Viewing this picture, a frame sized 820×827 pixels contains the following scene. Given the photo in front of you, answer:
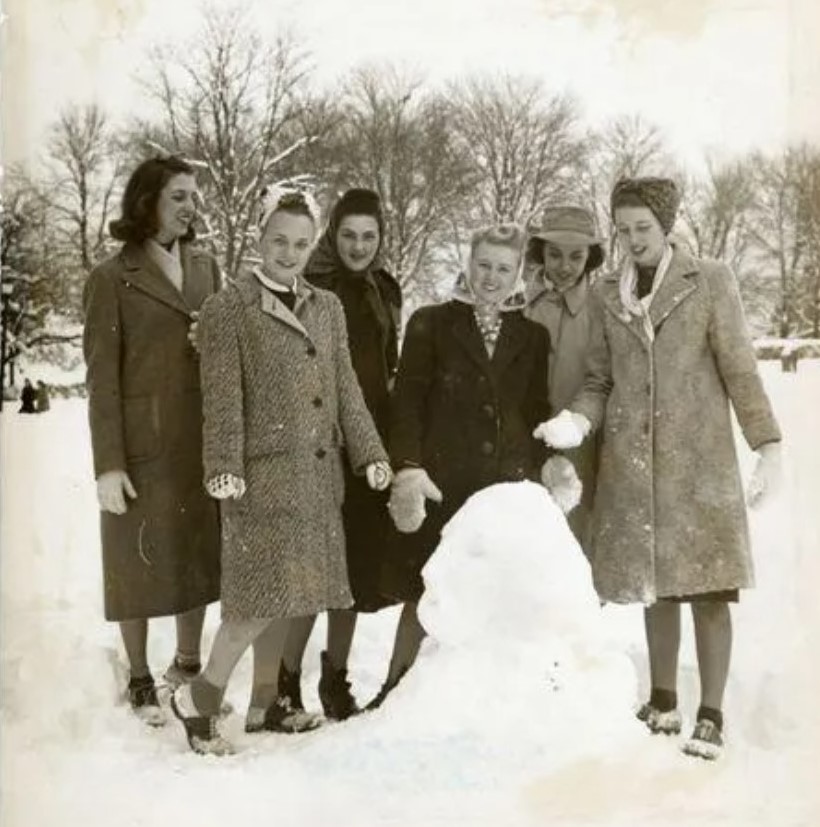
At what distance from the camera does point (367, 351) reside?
9.21 feet

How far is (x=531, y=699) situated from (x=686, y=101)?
1.76 m

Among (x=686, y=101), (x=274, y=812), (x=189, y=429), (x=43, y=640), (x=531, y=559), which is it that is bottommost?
(x=274, y=812)

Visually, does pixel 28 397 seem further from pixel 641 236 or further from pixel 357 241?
pixel 641 236

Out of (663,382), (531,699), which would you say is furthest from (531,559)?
(663,382)

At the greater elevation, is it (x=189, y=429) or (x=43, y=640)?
(x=189, y=429)

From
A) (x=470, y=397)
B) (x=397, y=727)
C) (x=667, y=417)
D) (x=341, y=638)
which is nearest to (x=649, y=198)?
(x=667, y=417)

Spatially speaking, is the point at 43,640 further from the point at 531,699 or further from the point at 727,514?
the point at 727,514

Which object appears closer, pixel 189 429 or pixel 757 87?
pixel 189 429

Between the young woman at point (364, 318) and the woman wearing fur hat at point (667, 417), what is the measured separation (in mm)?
483

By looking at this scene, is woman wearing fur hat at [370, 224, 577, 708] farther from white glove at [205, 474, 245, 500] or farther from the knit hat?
white glove at [205, 474, 245, 500]

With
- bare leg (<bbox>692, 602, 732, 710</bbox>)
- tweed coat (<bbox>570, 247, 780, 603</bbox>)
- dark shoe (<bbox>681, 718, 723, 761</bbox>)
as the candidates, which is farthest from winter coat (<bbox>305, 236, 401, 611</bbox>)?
dark shoe (<bbox>681, 718, 723, 761</bbox>)

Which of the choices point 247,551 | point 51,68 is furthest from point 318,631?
point 51,68

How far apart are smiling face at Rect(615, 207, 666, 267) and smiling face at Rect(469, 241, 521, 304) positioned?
30 cm

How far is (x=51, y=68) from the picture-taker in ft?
9.36
